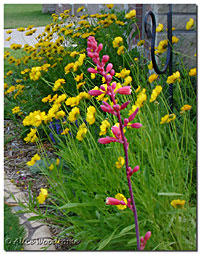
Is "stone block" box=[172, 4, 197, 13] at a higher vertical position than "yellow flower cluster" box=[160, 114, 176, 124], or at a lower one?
higher

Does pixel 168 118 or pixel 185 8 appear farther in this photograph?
pixel 185 8

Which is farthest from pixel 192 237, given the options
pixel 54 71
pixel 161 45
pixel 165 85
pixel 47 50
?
pixel 47 50

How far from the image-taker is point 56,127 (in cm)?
297

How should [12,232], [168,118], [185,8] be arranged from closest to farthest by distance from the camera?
1. [168,118]
2. [12,232]
3. [185,8]

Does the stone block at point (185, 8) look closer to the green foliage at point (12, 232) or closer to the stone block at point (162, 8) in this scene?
the stone block at point (162, 8)

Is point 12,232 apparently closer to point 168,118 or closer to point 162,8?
point 168,118

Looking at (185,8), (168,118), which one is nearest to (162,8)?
(185,8)

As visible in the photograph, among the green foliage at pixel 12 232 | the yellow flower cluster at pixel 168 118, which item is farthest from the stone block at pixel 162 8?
the green foliage at pixel 12 232

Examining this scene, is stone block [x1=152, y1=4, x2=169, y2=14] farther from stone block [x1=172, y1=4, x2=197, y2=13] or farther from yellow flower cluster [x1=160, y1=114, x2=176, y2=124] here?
yellow flower cluster [x1=160, y1=114, x2=176, y2=124]

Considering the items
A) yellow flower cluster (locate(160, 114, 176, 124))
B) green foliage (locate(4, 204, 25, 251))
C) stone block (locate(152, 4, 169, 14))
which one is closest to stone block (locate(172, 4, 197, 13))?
stone block (locate(152, 4, 169, 14))


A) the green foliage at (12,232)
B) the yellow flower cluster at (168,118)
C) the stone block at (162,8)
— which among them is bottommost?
the green foliage at (12,232)

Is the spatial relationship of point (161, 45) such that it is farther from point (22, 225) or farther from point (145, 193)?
point (22, 225)

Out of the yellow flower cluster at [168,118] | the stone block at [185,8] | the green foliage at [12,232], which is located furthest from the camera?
the stone block at [185,8]

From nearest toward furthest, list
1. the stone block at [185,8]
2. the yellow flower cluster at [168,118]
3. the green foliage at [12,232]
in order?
the yellow flower cluster at [168,118] < the green foliage at [12,232] < the stone block at [185,8]
